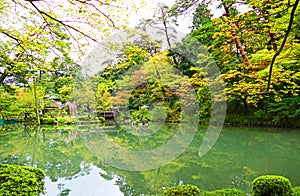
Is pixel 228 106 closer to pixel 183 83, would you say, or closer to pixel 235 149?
pixel 183 83

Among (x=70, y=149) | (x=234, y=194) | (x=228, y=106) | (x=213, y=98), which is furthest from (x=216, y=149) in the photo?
(x=228, y=106)

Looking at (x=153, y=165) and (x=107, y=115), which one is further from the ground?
(x=107, y=115)

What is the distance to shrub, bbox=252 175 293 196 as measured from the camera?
1.97 meters

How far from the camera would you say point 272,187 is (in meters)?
2.00

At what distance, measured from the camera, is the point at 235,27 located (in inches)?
328

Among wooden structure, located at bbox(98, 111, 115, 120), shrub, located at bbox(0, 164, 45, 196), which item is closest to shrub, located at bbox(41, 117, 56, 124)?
wooden structure, located at bbox(98, 111, 115, 120)

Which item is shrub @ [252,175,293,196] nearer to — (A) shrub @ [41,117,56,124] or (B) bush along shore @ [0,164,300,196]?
(B) bush along shore @ [0,164,300,196]

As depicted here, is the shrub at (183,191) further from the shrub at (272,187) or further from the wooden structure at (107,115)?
the wooden structure at (107,115)

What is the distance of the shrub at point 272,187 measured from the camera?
6.48 ft

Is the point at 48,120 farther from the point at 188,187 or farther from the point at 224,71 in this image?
the point at 188,187

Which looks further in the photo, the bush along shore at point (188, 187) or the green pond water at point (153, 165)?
the green pond water at point (153, 165)

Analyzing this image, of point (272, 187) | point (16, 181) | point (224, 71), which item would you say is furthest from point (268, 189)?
point (224, 71)

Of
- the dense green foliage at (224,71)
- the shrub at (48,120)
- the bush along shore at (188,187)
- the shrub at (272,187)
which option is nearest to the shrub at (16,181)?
the bush along shore at (188,187)

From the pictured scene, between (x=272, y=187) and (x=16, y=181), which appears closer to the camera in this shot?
(x=272, y=187)
